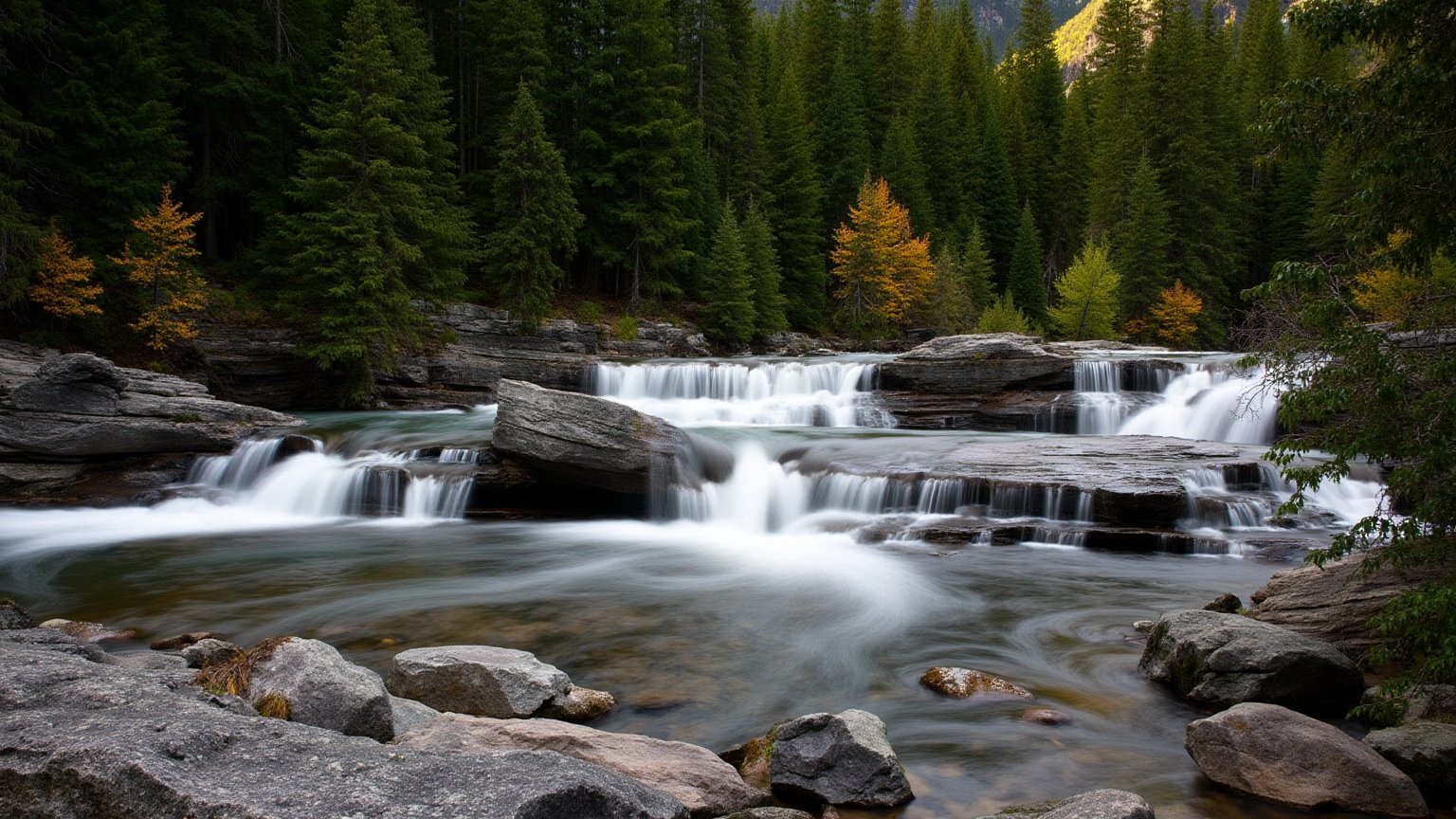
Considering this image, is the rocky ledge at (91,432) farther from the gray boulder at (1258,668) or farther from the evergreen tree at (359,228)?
the gray boulder at (1258,668)

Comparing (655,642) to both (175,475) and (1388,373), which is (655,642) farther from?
(175,475)

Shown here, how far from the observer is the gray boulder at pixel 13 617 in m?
6.77

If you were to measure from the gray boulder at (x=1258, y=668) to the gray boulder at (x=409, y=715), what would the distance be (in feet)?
18.1

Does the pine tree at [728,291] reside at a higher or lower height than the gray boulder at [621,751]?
higher

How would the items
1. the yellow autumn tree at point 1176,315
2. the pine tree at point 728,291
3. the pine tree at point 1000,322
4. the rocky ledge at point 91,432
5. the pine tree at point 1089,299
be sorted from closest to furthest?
the rocky ledge at point 91,432, the pine tree at point 728,291, the pine tree at point 1000,322, the pine tree at point 1089,299, the yellow autumn tree at point 1176,315

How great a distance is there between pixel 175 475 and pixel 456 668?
12408 millimetres

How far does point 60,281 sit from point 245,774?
21566mm

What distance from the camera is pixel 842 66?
2019 inches

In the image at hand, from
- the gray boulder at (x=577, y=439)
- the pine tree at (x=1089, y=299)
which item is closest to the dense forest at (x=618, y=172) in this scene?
the pine tree at (x=1089, y=299)

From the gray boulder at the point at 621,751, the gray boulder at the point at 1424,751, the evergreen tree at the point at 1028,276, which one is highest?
the evergreen tree at the point at 1028,276

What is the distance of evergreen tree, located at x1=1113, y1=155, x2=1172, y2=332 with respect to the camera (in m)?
41.5

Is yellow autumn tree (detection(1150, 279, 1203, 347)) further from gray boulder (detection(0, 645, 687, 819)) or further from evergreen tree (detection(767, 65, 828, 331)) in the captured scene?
gray boulder (detection(0, 645, 687, 819))

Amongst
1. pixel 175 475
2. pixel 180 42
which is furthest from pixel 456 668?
pixel 180 42

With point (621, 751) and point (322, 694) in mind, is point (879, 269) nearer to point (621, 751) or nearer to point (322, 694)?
point (621, 751)
